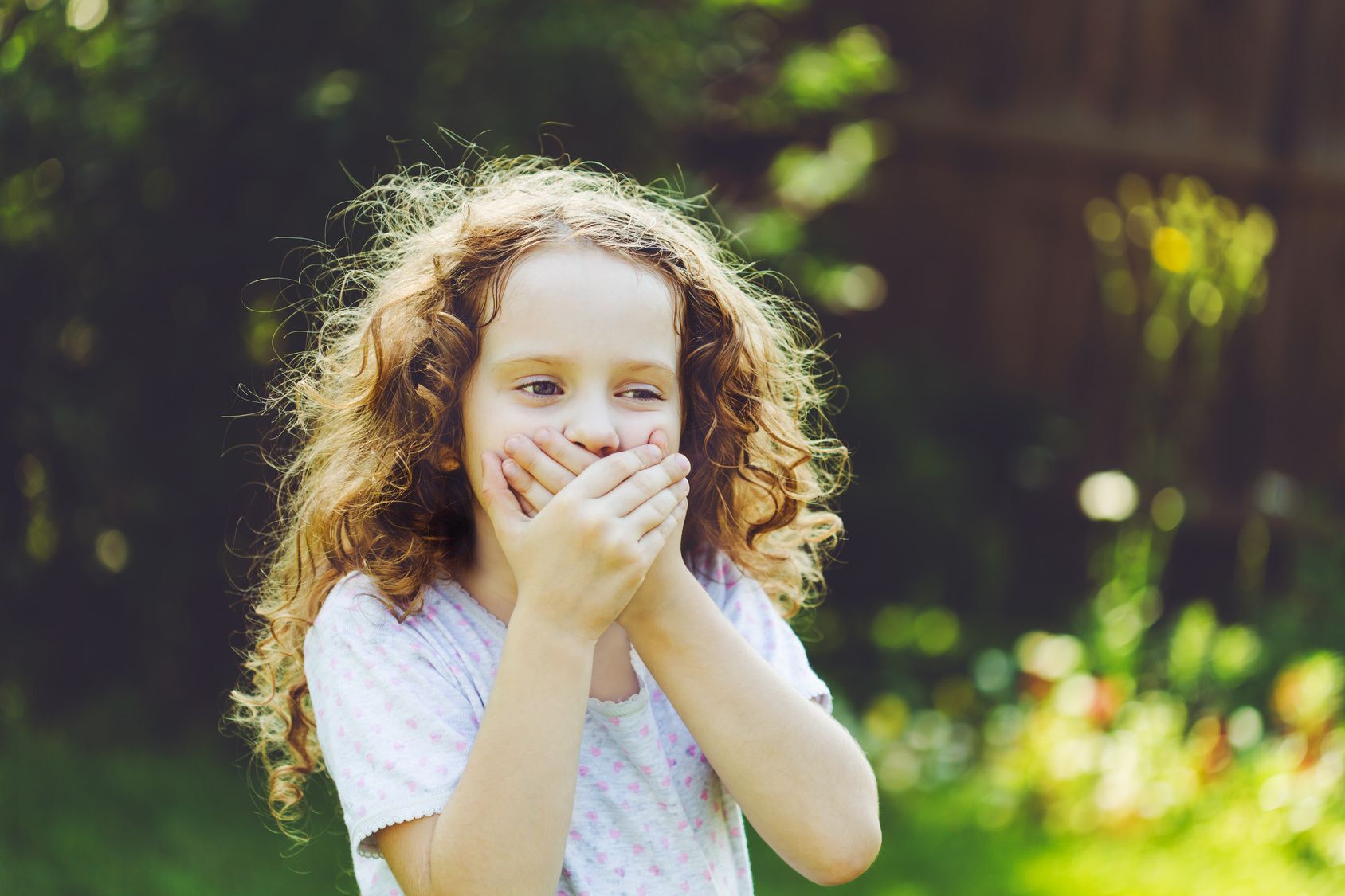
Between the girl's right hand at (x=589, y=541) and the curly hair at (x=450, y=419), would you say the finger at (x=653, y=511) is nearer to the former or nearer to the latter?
the girl's right hand at (x=589, y=541)

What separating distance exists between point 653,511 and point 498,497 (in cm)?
16

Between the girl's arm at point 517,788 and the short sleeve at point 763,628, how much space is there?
12.6 inches

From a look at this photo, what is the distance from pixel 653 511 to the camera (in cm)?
139

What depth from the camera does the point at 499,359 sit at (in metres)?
1.45

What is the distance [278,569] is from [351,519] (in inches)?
10.4

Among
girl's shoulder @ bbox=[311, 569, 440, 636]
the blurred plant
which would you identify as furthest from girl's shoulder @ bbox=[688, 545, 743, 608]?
the blurred plant

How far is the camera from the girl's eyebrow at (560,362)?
1415 mm

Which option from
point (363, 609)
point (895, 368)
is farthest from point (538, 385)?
point (895, 368)

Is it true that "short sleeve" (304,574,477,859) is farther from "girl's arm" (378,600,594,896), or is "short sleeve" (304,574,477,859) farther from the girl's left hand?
the girl's left hand

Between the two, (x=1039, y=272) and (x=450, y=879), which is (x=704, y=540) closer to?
(x=450, y=879)

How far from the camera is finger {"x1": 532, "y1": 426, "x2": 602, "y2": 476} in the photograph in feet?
4.59

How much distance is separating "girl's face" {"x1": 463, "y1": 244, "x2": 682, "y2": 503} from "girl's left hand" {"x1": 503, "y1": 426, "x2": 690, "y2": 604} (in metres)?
0.01

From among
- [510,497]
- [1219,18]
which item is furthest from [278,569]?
[1219,18]

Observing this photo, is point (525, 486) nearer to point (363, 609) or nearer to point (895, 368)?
point (363, 609)
